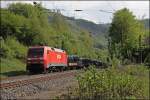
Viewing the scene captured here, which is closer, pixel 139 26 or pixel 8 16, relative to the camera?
pixel 8 16

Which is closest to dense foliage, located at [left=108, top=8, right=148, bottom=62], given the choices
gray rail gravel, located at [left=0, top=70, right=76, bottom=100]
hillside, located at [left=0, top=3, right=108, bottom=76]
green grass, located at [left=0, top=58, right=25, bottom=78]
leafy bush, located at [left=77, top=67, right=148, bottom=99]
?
hillside, located at [left=0, top=3, right=108, bottom=76]

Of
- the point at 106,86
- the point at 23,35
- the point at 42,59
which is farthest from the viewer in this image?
the point at 23,35

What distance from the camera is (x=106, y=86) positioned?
1903 cm

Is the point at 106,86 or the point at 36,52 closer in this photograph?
the point at 106,86

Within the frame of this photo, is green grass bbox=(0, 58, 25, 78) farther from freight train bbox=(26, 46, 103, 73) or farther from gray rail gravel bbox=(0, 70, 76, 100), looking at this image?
gray rail gravel bbox=(0, 70, 76, 100)

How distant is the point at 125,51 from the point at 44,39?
1545 centimetres

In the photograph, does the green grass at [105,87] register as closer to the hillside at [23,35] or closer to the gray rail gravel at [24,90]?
the gray rail gravel at [24,90]

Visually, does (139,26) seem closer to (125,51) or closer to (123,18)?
(123,18)

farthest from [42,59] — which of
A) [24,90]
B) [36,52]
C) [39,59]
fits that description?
[24,90]

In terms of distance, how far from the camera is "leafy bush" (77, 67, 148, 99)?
18.8 meters

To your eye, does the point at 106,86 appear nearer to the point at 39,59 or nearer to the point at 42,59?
the point at 42,59

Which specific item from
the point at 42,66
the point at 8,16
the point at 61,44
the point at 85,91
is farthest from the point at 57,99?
the point at 61,44

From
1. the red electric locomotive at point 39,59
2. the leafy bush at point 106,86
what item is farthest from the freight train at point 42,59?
the leafy bush at point 106,86

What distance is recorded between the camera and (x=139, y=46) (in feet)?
218
